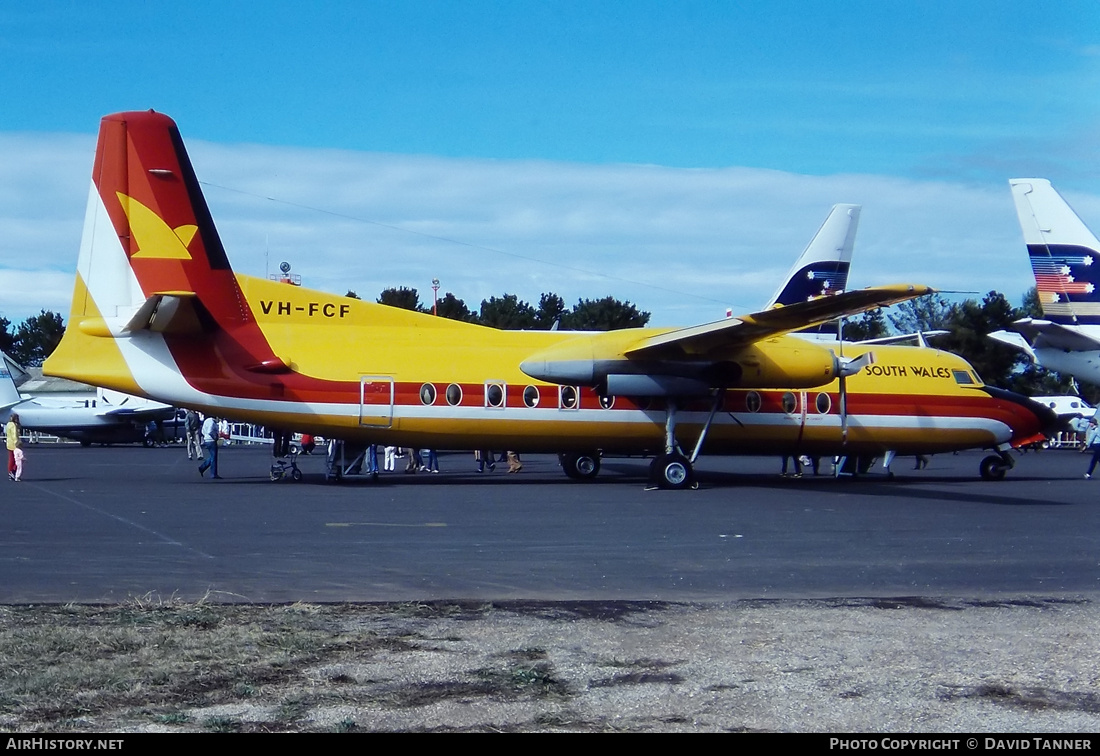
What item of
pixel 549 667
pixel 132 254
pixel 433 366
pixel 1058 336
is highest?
pixel 132 254

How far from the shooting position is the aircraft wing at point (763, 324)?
16578 millimetres

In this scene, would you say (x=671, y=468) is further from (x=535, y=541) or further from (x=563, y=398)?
(x=535, y=541)

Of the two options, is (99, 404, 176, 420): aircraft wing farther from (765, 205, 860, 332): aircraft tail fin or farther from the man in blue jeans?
(765, 205, 860, 332): aircraft tail fin

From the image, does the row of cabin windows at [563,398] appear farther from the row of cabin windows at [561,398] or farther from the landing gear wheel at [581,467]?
the landing gear wheel at [581,467]

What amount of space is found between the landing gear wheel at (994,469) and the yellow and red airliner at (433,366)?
1239mm

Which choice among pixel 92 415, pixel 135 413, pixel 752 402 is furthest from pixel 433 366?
pixel 92 415

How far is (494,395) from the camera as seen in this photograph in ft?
68.3

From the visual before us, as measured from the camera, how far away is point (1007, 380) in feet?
216

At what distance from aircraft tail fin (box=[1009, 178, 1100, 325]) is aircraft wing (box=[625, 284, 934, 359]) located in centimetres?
924

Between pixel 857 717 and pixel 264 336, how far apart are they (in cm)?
1619

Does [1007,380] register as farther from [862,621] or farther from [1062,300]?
[862,621]

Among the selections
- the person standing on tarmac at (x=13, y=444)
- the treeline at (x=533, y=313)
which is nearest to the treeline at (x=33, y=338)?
the treeline at (x=533, y=313)

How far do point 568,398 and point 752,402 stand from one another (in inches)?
160
